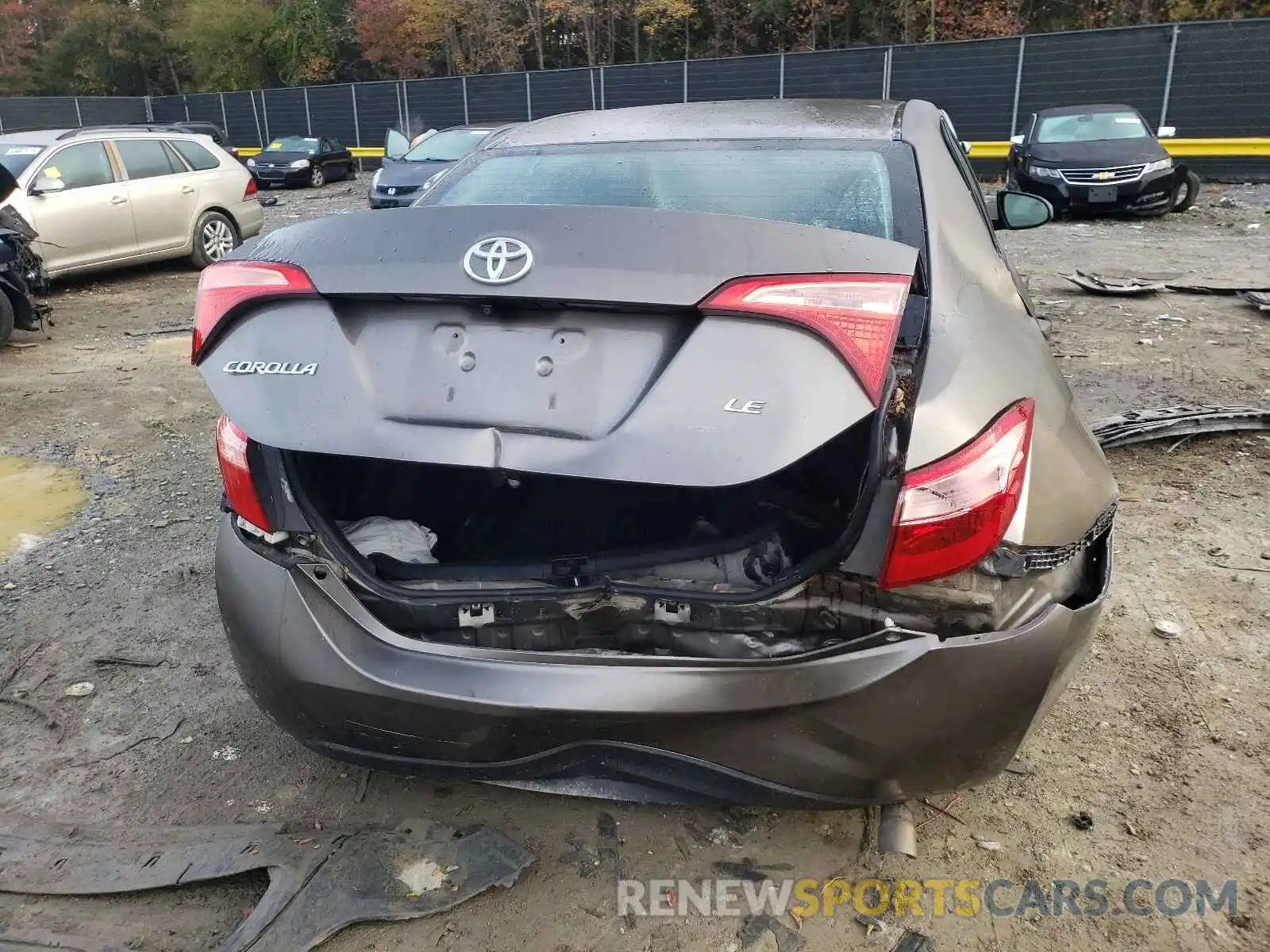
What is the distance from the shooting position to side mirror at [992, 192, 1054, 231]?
3.89m

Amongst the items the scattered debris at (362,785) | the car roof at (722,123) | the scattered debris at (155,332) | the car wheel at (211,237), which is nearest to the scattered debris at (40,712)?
the scattered debris at (362,785)

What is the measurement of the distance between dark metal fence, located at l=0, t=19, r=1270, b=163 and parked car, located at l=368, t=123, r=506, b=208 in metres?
3.20

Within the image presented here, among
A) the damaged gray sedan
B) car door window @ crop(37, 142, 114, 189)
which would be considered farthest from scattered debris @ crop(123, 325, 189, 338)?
the damaged gray sedan

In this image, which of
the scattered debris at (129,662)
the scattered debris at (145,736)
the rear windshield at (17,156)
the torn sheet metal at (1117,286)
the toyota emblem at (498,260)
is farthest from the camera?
the rear windshield at (17,156)

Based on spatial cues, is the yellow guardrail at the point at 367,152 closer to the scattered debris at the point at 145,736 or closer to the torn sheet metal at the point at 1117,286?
the torn sheet metal at the point at 1117,286

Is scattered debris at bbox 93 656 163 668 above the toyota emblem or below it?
below

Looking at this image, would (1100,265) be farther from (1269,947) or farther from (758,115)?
(1269,947)

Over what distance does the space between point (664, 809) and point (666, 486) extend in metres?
0.91

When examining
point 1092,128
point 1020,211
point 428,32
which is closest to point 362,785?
point 1020,211

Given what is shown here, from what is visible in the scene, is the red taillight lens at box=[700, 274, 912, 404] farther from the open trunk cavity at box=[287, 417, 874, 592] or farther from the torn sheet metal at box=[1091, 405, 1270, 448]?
the torn sheet metal at box=[1091, 405, 1270, 448]

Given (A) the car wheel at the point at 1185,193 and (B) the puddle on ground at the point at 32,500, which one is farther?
(A) the car wheel at the point at 1185,193

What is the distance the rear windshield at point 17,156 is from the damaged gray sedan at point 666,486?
351 inches

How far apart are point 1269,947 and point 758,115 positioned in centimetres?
247

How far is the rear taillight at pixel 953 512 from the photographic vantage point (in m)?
1.70
